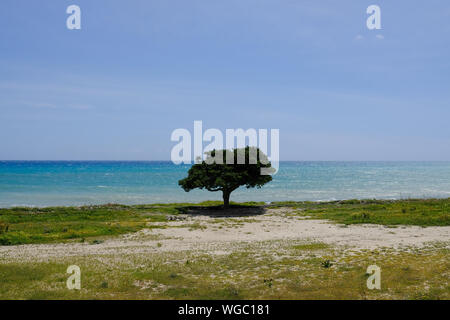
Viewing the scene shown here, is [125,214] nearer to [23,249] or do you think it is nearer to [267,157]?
[23,249]

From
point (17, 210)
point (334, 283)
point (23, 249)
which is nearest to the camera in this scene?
point (334, 283)

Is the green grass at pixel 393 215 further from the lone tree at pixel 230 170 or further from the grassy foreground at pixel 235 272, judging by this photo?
the grassy foreground at pixel 235 272

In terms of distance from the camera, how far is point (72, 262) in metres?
22.4

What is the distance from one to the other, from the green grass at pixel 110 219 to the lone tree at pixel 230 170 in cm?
571

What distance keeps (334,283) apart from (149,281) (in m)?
9.99

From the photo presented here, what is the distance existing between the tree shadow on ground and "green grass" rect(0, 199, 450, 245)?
1493 millimetres

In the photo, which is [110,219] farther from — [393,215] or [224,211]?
[393,215]

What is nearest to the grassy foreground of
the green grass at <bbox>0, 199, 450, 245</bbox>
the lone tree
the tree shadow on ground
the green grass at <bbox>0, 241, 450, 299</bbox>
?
the green grass at <bbox>0, 241, 450, 299</bbox>

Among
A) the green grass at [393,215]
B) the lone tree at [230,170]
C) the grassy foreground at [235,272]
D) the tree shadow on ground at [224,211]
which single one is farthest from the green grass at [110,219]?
the lone tree at [230,170]

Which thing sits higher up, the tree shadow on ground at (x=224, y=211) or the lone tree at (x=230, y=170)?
the lone tree at (x=230, y=170)

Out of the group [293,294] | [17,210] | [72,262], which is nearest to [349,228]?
[293,294]

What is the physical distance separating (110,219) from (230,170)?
19.8m

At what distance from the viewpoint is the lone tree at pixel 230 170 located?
5325 centimetres

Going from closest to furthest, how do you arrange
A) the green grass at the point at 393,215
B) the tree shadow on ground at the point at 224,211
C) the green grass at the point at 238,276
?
the green grass at the point at 238,276 → the green grass at the point at 393,215 → the tree shadow on ground at the point at 224,211
